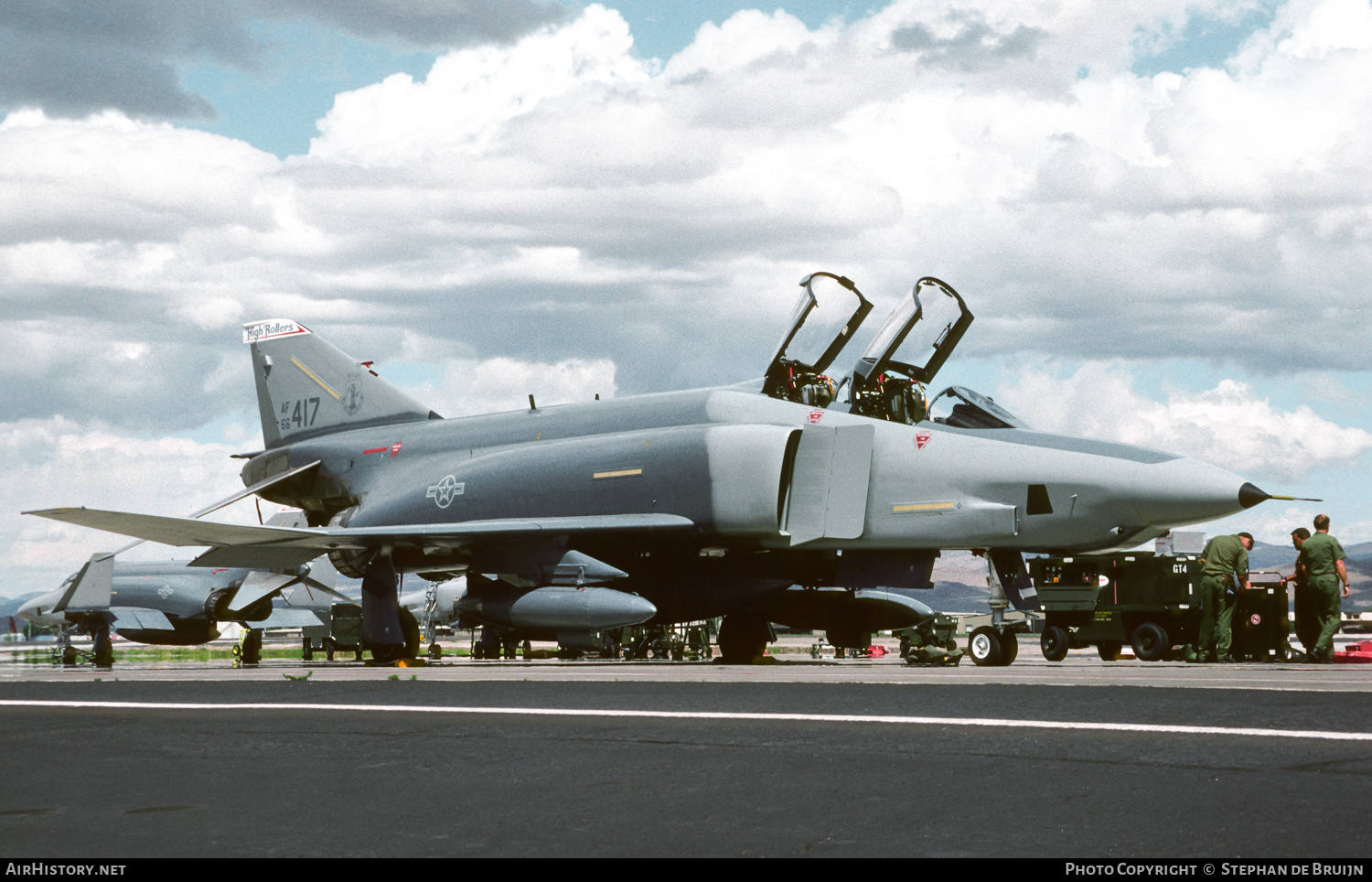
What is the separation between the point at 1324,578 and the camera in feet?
46.6

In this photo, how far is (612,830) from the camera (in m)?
4.49

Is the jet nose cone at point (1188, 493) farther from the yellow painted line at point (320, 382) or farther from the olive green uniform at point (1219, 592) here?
the yellow painted line at point (320, 382)

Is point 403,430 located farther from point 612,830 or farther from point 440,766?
point 612,830

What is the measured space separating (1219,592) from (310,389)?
15.4m

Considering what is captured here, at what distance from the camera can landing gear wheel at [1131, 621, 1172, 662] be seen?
1650 centimetres

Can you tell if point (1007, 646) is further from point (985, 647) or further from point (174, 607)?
point (174, 607)

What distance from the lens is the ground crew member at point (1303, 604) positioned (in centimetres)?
1451

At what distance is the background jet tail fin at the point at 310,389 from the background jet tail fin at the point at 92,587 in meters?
4.85

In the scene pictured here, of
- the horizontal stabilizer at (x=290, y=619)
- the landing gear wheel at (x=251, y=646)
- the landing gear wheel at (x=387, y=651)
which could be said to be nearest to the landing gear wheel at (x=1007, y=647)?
the landing gear wheel at (x=387, y=651)

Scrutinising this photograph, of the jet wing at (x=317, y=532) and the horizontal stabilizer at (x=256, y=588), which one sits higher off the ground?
the jet wing at (x=317, y=532)

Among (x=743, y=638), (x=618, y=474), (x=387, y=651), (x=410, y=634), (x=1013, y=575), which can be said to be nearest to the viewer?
(x=1013, y=575)

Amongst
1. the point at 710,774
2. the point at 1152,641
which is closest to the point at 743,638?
the point at 1152,641

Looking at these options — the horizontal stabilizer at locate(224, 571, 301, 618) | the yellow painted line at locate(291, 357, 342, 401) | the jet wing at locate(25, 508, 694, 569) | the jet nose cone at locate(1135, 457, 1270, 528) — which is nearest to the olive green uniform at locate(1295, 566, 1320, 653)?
the jet nose cone at locate(1135, 457, 1270, 528)

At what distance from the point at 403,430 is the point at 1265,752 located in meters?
17.4
